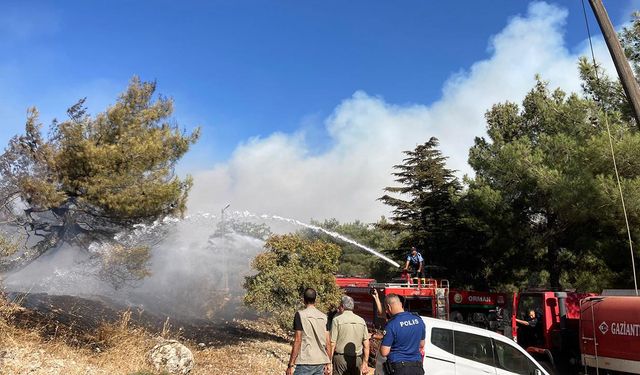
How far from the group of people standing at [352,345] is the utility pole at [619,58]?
574 cm

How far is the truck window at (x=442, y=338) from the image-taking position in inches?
281

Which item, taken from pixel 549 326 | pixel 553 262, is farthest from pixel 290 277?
pixel 553 262

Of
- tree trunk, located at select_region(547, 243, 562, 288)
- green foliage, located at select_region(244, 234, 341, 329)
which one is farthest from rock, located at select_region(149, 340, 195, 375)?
tree trunk, located at select_region(547, 243, 562, 288)

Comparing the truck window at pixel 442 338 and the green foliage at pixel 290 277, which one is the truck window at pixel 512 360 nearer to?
the truck window at pixel 442 338

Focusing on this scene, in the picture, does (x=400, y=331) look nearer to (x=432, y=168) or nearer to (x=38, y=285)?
(x=38, y=285)

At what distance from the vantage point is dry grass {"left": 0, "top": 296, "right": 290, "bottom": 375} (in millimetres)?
7430

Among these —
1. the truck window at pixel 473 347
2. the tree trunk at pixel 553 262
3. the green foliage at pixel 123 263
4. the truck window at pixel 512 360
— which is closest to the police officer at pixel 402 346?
the truck window at pixel 473 347

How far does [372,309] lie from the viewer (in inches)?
563

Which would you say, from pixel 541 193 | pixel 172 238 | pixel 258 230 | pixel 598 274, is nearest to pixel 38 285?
pixel 172 238

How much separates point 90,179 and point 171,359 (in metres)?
7.72

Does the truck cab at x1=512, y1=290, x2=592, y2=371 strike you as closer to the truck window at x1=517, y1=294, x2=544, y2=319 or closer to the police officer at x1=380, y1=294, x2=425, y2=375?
the truck window at x1=517, y1=294, x2=544, y2=319

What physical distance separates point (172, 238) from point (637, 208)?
69.1 feet

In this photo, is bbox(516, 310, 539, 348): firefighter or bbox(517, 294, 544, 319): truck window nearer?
bbox(516, 310, 539, 348): firefighter

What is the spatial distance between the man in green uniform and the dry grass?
354cm
